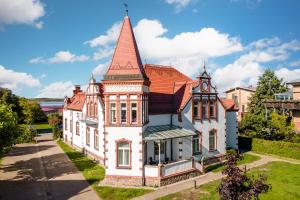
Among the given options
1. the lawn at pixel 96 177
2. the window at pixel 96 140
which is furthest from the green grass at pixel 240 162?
the window at pixel 96 140

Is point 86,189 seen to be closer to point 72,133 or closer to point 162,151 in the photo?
point 162,151

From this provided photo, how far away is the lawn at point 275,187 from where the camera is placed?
18969 millimetres

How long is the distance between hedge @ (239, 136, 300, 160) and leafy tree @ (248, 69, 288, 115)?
37.2 ft

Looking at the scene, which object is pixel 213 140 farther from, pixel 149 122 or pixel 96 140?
pixel 96 140

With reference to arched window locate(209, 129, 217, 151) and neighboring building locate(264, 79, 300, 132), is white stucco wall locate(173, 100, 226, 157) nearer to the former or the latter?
arched window locate(209, 129, 217, 151)

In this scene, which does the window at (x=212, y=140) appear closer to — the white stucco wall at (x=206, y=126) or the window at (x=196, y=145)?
the white stucco wall at (x=206, y=126)

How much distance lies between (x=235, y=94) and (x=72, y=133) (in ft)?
118

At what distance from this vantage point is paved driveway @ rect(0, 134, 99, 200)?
64.6 ft

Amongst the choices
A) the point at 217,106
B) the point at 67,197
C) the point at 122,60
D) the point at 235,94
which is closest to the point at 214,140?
the point at 217,106

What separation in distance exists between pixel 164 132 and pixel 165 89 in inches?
247

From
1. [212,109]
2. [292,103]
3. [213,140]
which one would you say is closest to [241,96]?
[292,103]

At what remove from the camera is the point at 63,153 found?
113 feet

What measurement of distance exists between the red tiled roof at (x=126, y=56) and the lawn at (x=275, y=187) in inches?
402

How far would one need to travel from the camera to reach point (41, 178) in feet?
78.4
